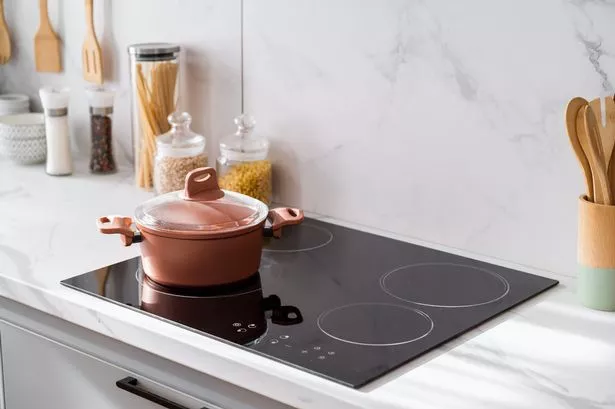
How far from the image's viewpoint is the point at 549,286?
1524 millimetres

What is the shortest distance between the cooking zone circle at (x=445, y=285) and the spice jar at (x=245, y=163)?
39cm

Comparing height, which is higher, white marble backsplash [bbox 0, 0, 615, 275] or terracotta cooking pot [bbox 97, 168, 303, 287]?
white marble backsplash [bbox 0, 0, 615, 275]

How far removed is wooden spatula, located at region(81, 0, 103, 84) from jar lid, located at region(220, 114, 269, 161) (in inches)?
19.9

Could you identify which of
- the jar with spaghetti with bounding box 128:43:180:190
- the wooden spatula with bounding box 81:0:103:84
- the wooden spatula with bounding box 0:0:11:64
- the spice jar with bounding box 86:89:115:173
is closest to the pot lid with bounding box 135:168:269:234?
the jar with spaghetti with bounding box 128:43:180:190

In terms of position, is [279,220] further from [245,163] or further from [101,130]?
[101,130]

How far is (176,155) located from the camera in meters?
1.92

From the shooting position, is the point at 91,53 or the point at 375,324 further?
the point at 91,53

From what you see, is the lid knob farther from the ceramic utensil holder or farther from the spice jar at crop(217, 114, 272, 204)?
the ceramic utensil holder

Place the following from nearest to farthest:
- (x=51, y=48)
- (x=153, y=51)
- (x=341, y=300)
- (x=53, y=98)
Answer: (x=341, y=300)
(x=153, y=51)
(x=53, y=98)
(x=51, y=48)

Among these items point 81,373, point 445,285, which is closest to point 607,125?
point 445,285

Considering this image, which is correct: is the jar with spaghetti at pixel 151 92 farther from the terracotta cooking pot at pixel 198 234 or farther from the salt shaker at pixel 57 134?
the terracotta cooking pot at pixel 198 234

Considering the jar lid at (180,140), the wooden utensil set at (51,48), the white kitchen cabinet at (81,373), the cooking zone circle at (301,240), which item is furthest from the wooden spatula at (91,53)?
the white kitchen cabinet at (81,373)

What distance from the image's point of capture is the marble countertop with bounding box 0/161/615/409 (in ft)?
3.82

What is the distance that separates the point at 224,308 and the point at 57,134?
0.91m
